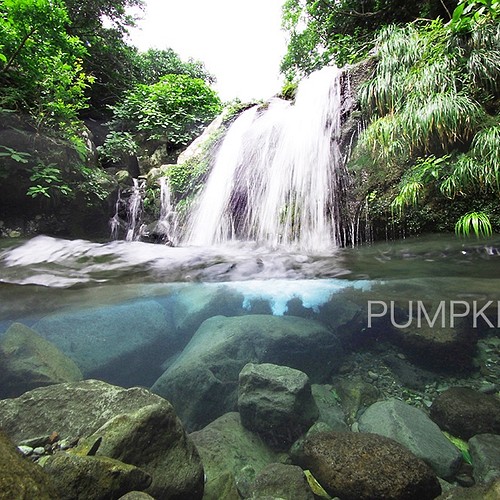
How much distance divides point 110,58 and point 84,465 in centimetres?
1391

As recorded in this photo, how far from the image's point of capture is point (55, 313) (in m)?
6.17

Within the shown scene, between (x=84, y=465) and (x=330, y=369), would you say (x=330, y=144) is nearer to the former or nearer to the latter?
(x=330, y=369)

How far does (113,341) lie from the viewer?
24.9 ft

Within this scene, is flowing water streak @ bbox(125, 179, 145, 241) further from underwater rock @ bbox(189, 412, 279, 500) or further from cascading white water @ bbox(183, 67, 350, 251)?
underwater rock @ bbox(189, 412, 279, 500)

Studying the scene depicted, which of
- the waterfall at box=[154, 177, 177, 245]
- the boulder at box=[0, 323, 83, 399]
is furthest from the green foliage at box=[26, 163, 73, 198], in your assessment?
the boulder at box=[0, 323, 83, 399]

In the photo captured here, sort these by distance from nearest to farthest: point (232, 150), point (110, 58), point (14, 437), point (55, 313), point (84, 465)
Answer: point (84, 465) → point (14, 437) → point (55, 313) → point (232, 150) → point (110, 58)

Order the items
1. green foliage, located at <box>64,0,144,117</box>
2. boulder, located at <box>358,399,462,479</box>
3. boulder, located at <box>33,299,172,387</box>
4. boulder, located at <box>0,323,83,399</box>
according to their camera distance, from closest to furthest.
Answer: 1. boulder, located at <box>358,399,462,479</box>
2. boulder, located at <box>0,323,83,399</box>
3. boulder, located at <box>33,299,172,387</box>
4. green foliage, located at <box>64,0,144,117</box>

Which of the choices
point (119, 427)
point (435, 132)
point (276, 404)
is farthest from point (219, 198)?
point (119, 427)

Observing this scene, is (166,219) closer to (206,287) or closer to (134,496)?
(206,287)

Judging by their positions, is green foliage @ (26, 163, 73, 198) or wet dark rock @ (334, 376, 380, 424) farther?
green foliage @ (26, 163, 73, 198)

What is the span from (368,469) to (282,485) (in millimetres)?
941

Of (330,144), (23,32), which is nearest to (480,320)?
(330,144)

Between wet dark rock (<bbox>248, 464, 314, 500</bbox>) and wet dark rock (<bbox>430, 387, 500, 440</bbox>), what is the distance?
102 inches

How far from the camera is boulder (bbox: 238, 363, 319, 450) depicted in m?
4.24
